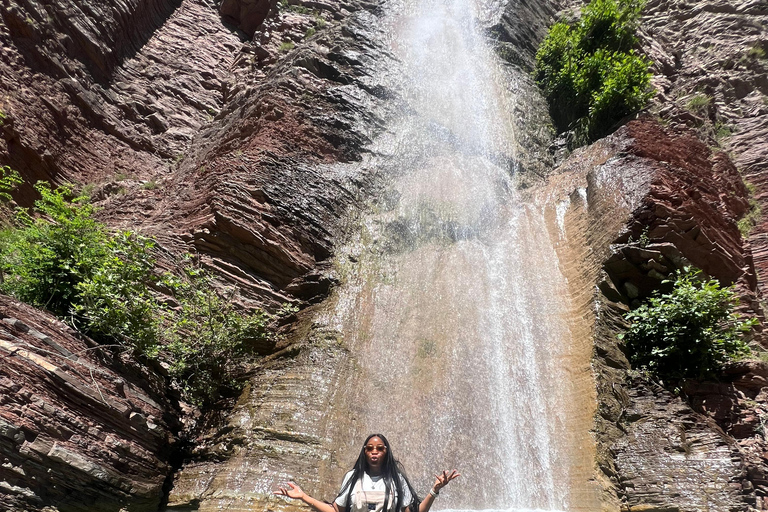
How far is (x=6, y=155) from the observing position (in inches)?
424

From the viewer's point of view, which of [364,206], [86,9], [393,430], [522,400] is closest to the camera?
[393,430]

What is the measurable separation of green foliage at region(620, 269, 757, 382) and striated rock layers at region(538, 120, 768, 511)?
1.00 feet

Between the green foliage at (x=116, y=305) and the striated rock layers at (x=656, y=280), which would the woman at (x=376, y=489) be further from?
the striated rock layers at (x=656, y=280)

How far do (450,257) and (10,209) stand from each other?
8.85 metres

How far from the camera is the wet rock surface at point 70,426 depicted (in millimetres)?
4820

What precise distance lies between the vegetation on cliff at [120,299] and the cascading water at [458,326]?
1.95 m

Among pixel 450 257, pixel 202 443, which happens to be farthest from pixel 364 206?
pixel 202 443

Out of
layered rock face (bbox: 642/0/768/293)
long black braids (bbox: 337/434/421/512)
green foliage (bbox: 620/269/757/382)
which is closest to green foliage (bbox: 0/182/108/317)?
long black braids (bbox: 337/434/421/512)

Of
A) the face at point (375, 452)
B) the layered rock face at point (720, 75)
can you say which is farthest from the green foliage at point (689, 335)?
the face at point (375, 452)

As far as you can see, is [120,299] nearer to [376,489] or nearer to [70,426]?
[70,426]

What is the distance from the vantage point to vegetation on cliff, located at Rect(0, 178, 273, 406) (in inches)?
258

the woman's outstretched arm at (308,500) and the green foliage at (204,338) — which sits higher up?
the green foliage at (204,338)

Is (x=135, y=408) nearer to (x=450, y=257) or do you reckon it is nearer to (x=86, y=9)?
(x=450, y=257)

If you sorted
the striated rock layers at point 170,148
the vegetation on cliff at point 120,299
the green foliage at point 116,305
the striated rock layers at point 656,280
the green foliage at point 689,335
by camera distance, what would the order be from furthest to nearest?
the green foliage at point 689,335 → the striated rock layers at point 656,280 → the vegetation on cliff at point 120,299 → the green foliage at point 116,305 → the striated rock layers at point 170,148
